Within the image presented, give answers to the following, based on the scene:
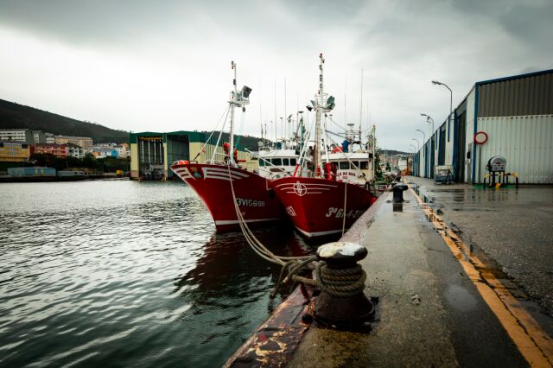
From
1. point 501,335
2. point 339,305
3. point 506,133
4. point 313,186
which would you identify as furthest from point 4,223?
point 506,133

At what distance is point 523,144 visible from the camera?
63.1ft

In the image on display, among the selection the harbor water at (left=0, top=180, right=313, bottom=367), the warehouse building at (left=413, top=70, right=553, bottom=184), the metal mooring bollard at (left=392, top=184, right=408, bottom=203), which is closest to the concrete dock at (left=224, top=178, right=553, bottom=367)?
the harbor water at (left=0, top=180, right=313, bottom=367)

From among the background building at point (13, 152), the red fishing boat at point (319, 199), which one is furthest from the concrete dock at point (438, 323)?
the background building at point (13, 152)

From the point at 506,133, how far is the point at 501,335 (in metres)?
22.8

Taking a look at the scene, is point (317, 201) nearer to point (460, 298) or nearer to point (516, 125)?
point (460, 298)

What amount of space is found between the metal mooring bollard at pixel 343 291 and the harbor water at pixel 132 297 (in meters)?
2.52

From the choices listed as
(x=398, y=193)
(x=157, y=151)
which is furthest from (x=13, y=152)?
(x=398, y=193)

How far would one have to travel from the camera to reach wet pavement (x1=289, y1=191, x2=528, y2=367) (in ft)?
5.92

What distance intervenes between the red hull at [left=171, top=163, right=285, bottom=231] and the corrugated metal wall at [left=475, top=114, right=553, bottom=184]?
639 inches

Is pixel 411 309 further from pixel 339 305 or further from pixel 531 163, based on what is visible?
pixel 531 163

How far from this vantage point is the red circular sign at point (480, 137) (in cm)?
1973

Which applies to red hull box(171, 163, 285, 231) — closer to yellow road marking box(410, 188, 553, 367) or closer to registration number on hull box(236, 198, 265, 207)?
registration number on hull box(236, 198, 265, 207)

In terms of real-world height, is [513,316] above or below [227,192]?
below

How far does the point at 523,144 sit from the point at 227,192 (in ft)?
65.5
